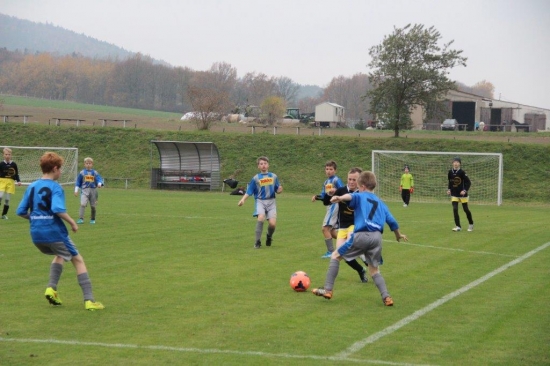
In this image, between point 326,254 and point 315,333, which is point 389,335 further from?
point 326,254

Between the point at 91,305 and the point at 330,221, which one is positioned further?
the point at 330,221

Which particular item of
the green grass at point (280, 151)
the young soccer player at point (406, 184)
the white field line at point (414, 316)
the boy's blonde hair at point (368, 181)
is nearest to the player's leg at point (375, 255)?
A: the white field line at point (414, 316)

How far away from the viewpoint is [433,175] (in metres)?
41.8

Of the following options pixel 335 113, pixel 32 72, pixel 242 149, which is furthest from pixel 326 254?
pixel 32 72

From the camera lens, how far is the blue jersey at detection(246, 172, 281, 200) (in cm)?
1616

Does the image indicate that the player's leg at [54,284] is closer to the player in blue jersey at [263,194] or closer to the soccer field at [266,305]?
the soccer field at [266,305]

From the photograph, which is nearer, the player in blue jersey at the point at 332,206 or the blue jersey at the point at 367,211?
the blue jersey at the point at 367,211

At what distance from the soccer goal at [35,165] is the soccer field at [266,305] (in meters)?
26.8

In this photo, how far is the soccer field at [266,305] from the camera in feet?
24.3

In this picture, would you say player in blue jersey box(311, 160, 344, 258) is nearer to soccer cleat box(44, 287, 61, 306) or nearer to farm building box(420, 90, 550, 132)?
soccer cleat box(44, 287, 61, 306)

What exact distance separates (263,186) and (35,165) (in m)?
33.7

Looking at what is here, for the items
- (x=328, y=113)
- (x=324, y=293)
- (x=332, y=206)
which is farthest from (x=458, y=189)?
(x=328, y=113)

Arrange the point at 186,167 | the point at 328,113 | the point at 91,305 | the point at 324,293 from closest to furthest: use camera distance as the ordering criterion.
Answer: the point at 91,305 → the point at 324,293 → the point at 186,167 → the point at 328,113

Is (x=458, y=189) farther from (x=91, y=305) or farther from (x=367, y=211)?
(x=91, y=305)
